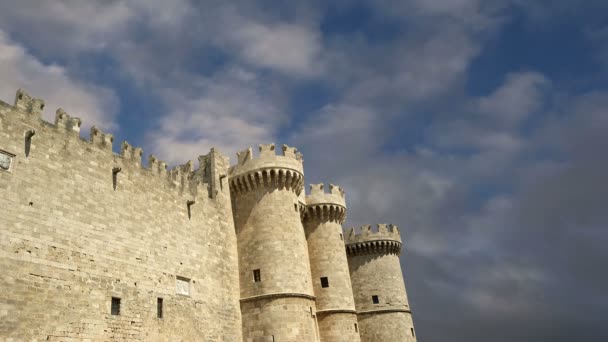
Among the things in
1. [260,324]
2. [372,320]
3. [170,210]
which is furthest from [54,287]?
[372,320]

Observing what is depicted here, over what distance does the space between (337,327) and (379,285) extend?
26.5 feet

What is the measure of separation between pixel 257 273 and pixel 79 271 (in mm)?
8709

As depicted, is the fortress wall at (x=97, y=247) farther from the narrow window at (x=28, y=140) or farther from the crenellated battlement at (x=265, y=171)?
the crenellated battlement at (x=265, y=171)

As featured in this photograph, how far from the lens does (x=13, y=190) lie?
1420 centimetres

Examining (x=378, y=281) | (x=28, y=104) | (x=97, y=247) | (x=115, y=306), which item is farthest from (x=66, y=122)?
(x=378, y=281)

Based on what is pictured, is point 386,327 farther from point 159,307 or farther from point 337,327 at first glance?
point 159,307

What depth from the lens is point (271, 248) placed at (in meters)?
22.5

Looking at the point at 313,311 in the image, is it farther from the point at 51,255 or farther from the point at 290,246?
the point at 51,255

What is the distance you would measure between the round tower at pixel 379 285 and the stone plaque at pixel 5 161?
78.0 feet

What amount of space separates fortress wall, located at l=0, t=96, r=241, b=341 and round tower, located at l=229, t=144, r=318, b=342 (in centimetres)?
97

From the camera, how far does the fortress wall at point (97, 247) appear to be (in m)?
13.9

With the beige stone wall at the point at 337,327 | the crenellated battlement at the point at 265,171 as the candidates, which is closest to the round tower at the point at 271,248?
the crenellated battlement at the point at 265,171

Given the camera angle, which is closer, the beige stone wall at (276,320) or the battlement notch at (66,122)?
the battlement notch at (66,122)

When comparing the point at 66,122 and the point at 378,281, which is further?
the point at 378,281
